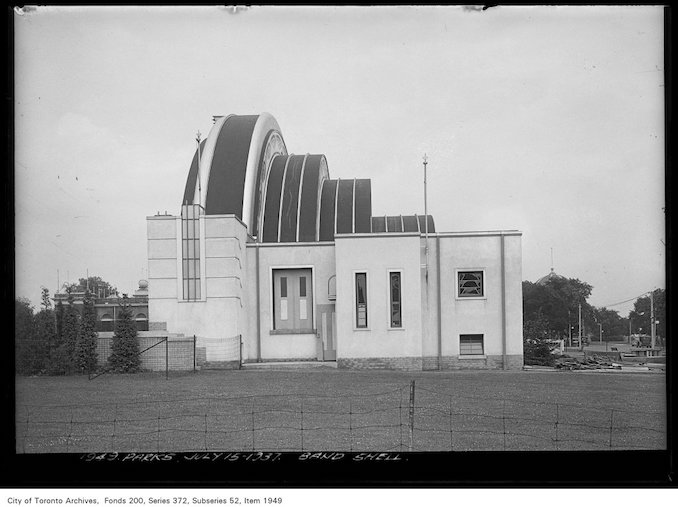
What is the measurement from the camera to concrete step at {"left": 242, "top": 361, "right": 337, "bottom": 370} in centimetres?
1377

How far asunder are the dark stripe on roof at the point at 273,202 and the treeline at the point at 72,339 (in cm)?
707

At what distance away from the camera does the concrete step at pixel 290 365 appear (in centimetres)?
1377

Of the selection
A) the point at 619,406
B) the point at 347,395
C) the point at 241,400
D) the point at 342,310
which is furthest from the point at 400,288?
the point at 619,406

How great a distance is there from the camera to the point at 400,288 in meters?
15.1

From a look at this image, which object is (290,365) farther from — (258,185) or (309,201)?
(309,201)

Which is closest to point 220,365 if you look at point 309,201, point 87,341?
point 87,341

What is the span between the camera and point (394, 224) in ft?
68.7

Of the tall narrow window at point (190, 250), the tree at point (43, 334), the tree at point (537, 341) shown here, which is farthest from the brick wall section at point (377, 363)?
the tree at point (43, 334)

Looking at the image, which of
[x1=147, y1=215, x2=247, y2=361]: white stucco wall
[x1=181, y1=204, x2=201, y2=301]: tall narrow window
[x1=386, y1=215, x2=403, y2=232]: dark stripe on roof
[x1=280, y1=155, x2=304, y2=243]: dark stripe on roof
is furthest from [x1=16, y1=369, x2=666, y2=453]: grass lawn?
[x1=386, y1=215, x2=403, y2=232]: dark stripe on roof

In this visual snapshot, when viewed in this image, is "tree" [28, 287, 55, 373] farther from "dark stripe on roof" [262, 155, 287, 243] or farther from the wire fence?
"dark stripe on roof" [262, 155, 287, 243]

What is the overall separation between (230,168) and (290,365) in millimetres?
5943

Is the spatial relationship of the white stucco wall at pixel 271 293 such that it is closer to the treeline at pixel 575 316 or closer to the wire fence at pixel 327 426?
the wire fence at pixel 327 426

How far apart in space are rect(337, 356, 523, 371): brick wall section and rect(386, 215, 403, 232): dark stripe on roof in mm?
6346
